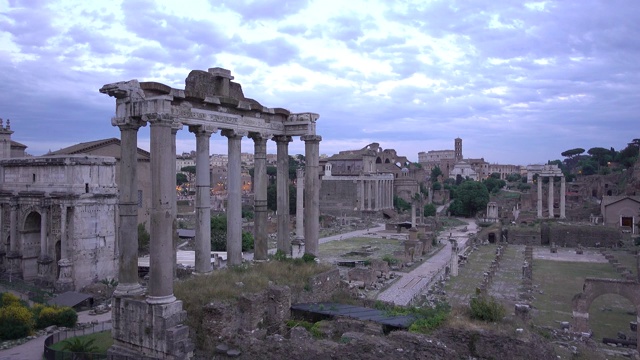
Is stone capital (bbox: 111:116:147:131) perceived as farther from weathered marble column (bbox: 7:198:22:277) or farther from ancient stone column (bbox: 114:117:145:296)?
weathered marble column (bbox: 7:198:22:277)

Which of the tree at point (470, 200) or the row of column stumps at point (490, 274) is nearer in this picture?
the row of column stumps at point (490, 274)

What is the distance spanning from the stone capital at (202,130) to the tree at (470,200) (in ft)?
233

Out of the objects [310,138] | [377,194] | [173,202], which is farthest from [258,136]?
[377,194]

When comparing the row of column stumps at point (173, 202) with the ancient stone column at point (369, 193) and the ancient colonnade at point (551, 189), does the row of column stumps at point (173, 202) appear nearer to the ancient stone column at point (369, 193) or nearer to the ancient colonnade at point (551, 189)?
the ancient colonnade at point (551, 189)

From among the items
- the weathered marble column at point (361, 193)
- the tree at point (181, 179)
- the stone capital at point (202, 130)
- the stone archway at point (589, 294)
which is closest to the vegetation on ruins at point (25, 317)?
the stone capital at point (202, 130)

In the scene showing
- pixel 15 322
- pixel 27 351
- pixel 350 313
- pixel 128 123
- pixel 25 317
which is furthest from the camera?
pixel 25 317

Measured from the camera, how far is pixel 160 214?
430 inches

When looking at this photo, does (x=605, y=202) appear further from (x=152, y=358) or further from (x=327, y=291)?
(x=152, y=358)

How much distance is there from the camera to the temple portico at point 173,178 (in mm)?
10844

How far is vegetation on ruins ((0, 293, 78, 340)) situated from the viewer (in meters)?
17.8

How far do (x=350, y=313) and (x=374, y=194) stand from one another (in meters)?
70.6

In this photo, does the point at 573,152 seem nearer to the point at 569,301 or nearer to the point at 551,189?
the point at 551,189

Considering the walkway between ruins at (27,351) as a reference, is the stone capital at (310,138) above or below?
above

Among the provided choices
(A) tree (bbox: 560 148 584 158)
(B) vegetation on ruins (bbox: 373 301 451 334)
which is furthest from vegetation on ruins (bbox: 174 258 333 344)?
(A) tree (bbox: 560 148 584 158)
